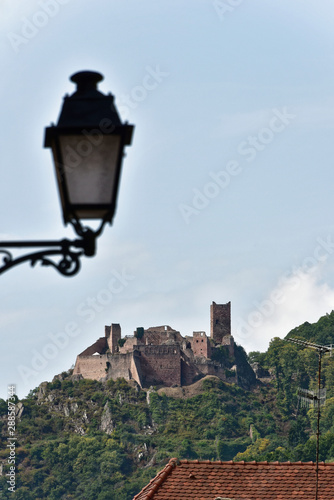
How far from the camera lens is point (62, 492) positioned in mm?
116125

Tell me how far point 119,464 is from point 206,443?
8.15m

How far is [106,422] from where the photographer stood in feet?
384

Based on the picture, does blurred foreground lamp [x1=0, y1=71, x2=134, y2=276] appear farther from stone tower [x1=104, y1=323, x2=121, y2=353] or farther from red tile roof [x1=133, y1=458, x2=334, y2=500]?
stone tower [x1=104, y1=323, x2=121, y2=353]

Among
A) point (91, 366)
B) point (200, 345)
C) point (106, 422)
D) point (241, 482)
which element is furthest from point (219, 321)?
point (241, 482)

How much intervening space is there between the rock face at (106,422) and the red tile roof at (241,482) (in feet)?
314

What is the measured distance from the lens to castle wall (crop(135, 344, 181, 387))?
115 metres

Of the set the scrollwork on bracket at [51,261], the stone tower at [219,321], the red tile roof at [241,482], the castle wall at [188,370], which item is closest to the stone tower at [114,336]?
the castle wall at [188,370]

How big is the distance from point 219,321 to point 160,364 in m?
10.6

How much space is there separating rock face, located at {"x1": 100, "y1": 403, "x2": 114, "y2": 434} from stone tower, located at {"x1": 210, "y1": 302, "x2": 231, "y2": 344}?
12.7 m

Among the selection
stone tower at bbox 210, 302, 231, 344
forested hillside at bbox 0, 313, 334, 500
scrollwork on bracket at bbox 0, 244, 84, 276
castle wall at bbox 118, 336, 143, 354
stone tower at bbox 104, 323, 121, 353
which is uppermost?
stone tower at bbox 210, 302, 231, 344

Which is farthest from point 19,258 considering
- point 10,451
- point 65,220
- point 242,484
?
point 10,451

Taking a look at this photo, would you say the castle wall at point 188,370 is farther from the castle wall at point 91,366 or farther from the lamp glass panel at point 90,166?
the lamp glass panel at point 90,166

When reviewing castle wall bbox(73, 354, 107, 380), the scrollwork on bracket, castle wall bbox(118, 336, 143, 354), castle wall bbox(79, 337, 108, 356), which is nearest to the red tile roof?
the scrollwork on bracket

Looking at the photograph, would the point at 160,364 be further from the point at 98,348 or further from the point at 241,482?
the point at 241,482
